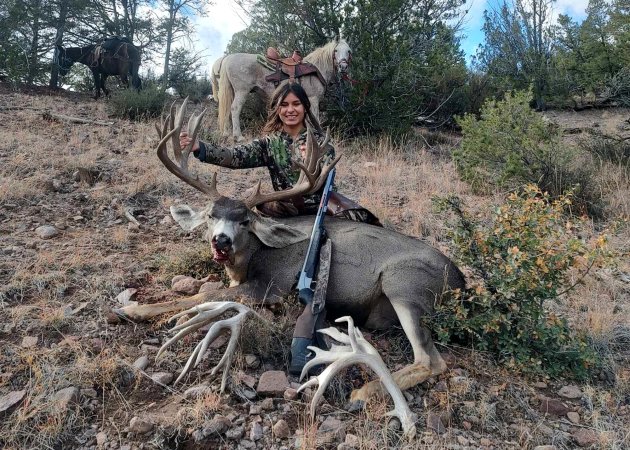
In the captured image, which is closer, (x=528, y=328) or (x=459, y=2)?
(x=528, y=328)

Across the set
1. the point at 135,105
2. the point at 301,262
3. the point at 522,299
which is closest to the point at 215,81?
the point at 135,105

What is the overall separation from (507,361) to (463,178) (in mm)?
4505

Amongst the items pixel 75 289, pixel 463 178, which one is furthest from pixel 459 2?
pixel 75 289

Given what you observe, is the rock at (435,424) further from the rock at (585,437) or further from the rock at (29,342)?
the rock at (29,342)

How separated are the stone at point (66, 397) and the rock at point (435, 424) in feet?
5.65

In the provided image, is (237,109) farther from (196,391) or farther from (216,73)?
(196,391)

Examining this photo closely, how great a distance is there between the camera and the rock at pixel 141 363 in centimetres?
276

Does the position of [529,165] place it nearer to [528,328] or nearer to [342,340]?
[528,328]

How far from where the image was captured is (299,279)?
10.9 feet

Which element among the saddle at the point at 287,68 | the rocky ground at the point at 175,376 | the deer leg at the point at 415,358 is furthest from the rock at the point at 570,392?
the saddle at the point at 287,68

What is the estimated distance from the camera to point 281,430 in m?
2.33

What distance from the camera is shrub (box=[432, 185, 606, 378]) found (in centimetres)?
297

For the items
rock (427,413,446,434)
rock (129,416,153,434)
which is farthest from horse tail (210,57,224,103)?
rock (427,413,446,434)

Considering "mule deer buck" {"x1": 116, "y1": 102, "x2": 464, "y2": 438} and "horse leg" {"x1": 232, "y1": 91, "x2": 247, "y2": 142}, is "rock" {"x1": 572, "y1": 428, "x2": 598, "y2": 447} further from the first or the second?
"horse leg" {"x1": 232, "y1": 91, "x2": 247, "y2": 142}
